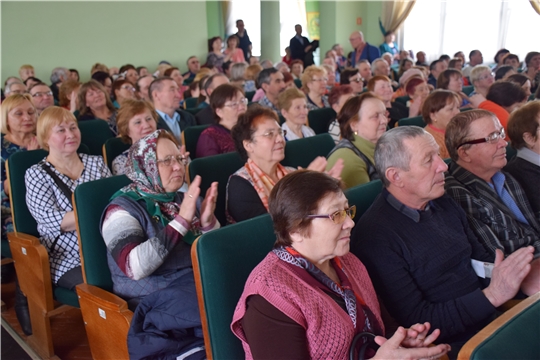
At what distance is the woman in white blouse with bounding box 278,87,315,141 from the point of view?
363cm

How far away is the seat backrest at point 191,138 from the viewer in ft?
10.7

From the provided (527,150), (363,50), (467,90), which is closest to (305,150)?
(527,150)

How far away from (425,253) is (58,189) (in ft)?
5.42

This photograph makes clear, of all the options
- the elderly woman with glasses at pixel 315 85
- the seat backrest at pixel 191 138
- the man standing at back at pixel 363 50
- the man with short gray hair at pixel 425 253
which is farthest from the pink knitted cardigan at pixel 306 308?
the man standing at back at pixel 363 50

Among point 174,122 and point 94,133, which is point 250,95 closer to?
point 174,122

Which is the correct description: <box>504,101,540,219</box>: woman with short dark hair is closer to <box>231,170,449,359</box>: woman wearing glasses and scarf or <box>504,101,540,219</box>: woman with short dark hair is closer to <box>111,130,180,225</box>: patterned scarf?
<box>231,170,449,359</box>: woman wearing glasses and scarf

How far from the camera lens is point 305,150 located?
2.79 m

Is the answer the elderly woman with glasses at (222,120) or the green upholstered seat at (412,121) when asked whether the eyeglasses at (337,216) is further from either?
the green upholstered seat at (412,121)

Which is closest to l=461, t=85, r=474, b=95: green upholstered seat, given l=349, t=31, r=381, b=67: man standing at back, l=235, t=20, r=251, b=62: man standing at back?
l=349, t=31, r=381, b=67: man standing at back

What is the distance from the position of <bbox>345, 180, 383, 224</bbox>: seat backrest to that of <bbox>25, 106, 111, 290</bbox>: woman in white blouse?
46.8 inches

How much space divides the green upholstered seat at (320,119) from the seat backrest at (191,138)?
1.15 m

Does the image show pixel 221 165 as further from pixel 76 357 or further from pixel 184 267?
pixel 76 357

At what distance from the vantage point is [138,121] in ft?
9.96

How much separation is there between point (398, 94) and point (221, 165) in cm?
388
